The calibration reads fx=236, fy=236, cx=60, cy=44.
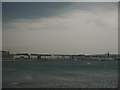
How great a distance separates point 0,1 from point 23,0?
37 centimetres

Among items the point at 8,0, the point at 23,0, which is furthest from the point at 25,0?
the point at 8,0

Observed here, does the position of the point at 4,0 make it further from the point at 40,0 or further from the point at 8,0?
the point at 40,0

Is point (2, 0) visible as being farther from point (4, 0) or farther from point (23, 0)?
point (23, 0)

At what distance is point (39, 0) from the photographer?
3713 mm

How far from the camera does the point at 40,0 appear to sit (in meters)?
3.71

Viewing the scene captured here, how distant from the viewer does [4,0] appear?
3.85 metres

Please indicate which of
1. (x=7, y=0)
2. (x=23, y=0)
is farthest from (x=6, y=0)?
(x=23, y=0)

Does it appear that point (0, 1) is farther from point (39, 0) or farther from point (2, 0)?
point (39, 0)

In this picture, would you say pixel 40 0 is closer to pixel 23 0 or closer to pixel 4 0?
pixel 23 0

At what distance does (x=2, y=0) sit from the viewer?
12.5 feet

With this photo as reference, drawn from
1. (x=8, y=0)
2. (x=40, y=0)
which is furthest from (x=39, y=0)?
(x=8, y=0)

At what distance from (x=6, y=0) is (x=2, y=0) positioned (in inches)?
2.9

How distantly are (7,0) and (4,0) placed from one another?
0.17 feet

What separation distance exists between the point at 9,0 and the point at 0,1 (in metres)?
0.14
